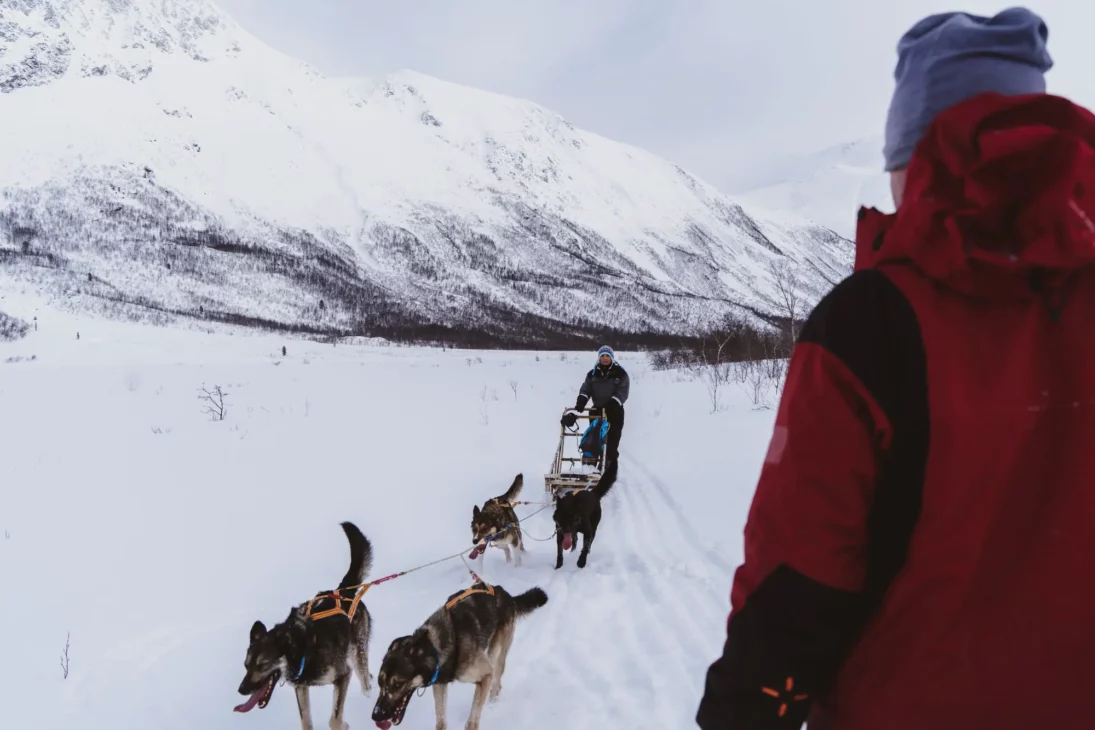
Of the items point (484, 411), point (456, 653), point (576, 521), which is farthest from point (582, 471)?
point (456, 653)

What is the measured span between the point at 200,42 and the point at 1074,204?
193 metres

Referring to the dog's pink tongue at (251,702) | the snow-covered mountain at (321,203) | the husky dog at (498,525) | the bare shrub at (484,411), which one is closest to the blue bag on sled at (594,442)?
the husky dog at (498,525)

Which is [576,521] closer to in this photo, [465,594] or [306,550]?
[465,594]

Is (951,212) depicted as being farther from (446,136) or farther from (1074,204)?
(446,136)

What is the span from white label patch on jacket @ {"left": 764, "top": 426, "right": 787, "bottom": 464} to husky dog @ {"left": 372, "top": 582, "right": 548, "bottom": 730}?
216 cm

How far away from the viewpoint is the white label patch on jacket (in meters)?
0.96

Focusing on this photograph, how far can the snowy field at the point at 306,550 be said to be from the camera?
10.9 ft

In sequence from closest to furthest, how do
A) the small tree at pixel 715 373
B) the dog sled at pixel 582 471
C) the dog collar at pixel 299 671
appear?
the dog collar at pixel 299 671 → the dog sled at pixel 582 471 → the small tree at pixel 715 373

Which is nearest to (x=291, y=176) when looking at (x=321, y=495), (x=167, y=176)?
(x=167, y=176)

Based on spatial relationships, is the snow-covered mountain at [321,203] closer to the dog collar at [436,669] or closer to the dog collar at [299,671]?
the dog collar at [299,671]

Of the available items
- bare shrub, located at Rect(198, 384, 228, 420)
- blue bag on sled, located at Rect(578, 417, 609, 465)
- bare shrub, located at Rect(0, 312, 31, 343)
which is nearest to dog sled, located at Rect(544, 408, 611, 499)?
blue bag on sled, located at Rect(578, 417, 609, 465)

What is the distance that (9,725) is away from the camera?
304 centimetres

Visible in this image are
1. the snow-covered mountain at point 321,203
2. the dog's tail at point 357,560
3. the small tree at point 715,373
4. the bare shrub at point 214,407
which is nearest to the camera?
the dog's tail at point 357,560

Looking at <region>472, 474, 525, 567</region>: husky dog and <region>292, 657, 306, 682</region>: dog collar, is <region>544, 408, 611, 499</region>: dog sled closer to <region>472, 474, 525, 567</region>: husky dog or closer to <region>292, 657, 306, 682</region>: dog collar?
<region>472, 474, 525, 567</region>: husky dog
